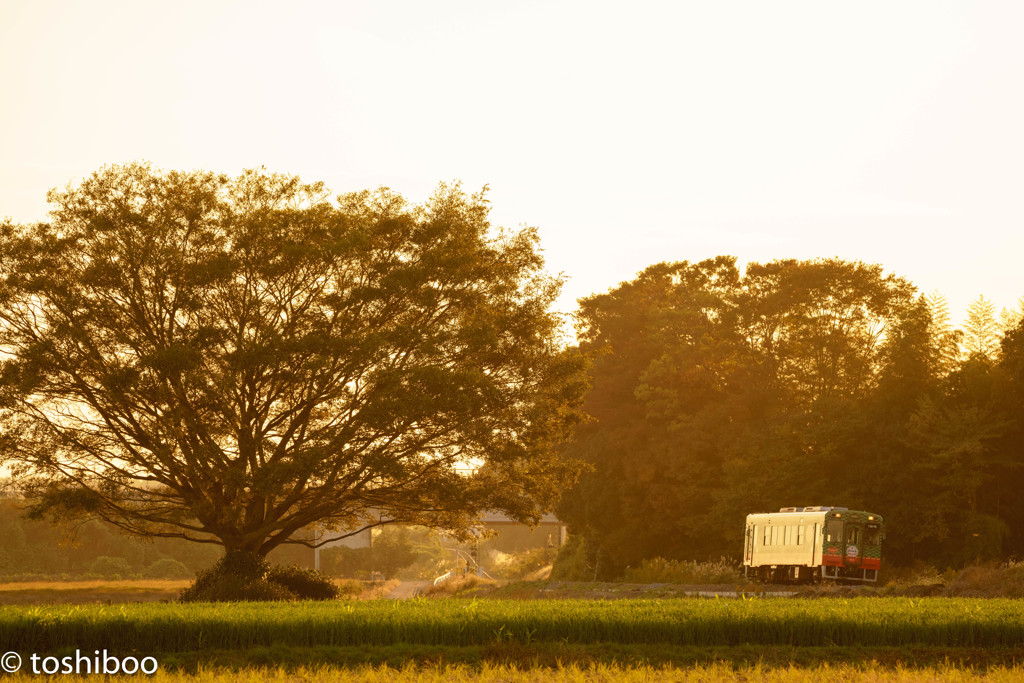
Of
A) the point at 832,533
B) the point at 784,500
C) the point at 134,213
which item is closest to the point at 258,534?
the point at 134,213

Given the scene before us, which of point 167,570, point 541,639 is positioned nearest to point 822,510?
point 541,639

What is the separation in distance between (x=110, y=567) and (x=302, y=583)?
36.9 meters

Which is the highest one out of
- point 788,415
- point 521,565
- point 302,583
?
point 788,415

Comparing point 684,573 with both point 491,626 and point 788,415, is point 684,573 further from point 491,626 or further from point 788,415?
point 491,626

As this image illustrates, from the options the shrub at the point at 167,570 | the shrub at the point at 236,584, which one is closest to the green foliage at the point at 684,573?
the shrub at the point at 236,584

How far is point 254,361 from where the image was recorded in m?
31.5

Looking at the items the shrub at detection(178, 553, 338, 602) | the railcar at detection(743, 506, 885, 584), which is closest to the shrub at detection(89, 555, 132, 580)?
the shrub at detection(178, 553, 338, 602)

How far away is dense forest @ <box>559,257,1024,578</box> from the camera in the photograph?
4400 centimetres

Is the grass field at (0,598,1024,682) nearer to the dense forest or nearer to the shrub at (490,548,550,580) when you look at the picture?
the dense forest

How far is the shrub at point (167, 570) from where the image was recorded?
221 feet

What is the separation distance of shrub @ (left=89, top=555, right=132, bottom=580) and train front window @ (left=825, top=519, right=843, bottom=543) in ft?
129

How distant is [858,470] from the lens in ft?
153

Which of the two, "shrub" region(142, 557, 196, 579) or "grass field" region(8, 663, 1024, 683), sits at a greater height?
"grass field" region(8, 663, 1024, 683)

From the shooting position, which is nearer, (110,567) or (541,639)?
(541,639)
